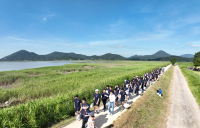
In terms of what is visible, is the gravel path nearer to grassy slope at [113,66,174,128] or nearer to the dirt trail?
grassy slope at [113,66,174,128]

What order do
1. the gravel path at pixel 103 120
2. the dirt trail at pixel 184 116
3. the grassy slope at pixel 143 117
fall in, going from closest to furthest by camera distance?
the gravel path at pixel 103 120, the grassy slope at pixel 143 117, the dirt trail at pixel 184 116

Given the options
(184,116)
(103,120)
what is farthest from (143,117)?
(184,116)

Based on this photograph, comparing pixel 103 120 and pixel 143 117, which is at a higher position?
pixel 103 120

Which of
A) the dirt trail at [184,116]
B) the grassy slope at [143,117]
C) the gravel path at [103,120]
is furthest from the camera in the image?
the dirt trail at [184,116]

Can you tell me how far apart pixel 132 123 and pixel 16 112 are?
7.76 metres

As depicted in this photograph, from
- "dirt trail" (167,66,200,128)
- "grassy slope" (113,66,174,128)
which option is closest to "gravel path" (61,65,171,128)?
"grassy slope" (113,66,174,128)

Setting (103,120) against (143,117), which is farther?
(143,117)

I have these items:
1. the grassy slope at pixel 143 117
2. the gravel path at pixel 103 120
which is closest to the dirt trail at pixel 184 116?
the grassy slope at pixel 143 117

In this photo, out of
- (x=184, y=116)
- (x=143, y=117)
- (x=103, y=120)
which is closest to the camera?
(x=103, y=120)

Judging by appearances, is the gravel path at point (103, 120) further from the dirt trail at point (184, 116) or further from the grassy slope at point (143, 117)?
the dirt trail at point (184, 116)

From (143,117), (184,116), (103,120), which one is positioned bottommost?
(184,116)

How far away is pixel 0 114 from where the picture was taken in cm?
539

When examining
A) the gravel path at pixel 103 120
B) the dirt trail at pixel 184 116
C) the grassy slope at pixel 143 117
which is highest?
the gravel path at pixel 103 120

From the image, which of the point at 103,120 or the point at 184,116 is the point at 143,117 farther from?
the point at 184,116
